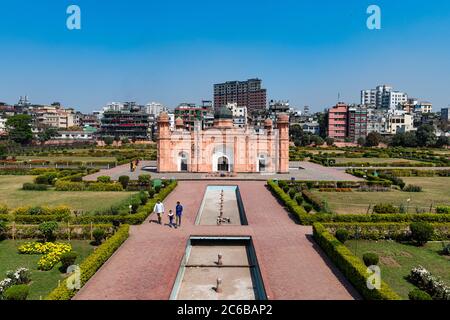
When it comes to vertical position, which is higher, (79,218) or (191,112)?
(191,112)

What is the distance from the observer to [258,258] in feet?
53.4

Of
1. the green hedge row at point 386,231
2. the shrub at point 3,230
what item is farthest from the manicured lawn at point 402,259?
the shrub at point 3,230

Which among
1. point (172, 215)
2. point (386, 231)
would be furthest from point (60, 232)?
point (386, 231)

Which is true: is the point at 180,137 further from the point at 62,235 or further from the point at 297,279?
the point at 297,279

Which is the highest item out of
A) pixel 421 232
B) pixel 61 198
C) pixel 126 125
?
pixel 126 125

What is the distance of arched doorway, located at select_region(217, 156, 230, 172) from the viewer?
49344 millimetres

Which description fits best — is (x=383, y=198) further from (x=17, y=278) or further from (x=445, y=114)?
(x=445, y=114)

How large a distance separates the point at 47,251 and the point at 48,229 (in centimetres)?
165

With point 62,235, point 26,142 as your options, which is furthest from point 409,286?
point 26,142

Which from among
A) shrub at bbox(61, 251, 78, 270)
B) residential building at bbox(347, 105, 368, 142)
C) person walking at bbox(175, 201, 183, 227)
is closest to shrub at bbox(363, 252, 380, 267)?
person walking at bbox(175, 201, 183, 227)

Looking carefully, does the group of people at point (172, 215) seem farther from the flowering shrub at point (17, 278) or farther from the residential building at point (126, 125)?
the residential building at point (126, 125)

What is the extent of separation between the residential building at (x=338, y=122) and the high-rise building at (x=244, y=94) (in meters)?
57.2

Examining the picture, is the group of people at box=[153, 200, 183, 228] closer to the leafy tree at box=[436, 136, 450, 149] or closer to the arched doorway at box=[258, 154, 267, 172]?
the arched doorway at box=[258, 154, 267, 172]

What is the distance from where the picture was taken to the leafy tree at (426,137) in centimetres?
9794
